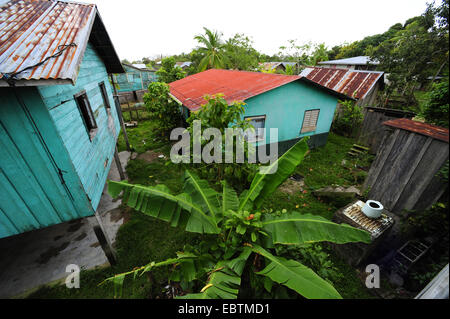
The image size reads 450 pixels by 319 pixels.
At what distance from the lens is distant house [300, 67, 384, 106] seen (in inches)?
519

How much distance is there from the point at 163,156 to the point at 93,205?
589 centimetres

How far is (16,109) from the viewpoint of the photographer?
8.64 feet

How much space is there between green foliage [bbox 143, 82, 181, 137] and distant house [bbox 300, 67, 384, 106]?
38.0ft

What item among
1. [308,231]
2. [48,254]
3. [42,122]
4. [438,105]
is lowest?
[48,254]

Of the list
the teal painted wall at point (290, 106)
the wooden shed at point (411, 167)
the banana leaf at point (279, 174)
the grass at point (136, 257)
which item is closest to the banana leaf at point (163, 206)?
the banana leaf at point (279, 174)

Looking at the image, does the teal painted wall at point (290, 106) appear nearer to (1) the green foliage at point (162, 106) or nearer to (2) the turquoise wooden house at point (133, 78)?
(1) the green foliage at point (162, 106)

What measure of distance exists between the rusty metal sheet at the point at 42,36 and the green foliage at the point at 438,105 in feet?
12.6

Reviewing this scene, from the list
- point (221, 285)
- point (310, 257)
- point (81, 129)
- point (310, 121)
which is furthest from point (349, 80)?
point (81, 129)

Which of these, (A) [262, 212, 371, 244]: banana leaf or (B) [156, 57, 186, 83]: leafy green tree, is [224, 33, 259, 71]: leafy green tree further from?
(A) [262, 212, 371, 244]: banana leaf

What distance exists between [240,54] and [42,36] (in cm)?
2587

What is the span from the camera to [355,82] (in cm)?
1400

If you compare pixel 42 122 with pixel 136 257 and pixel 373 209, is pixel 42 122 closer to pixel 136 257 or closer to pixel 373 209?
pixel 136 257

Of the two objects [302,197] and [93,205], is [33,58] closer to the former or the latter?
[93,205]
